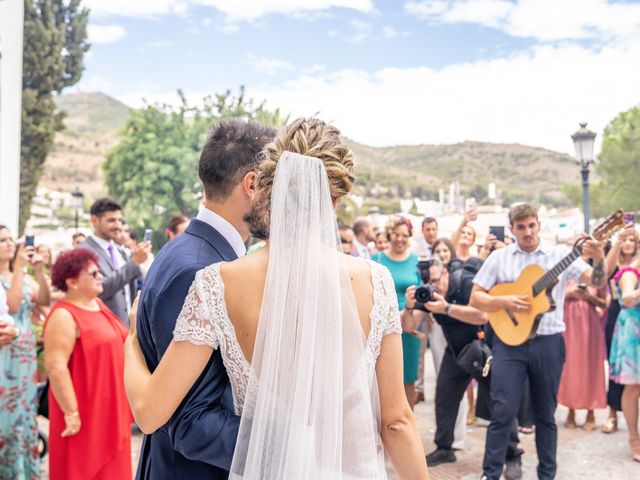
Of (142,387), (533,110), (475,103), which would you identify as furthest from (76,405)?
(475,103)

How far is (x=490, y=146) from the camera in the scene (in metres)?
84.0

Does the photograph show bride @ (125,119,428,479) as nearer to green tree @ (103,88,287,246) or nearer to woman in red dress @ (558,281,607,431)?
woman in red dress @ (558,281,607,431)

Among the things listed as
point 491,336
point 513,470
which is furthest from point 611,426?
point 513,470

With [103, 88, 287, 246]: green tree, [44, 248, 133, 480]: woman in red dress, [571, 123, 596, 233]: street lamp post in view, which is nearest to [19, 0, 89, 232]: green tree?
[103, 88, 287, 246]: green tree

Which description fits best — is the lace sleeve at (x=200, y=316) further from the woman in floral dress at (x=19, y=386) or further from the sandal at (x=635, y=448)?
the sandal at (x=635, y=448)

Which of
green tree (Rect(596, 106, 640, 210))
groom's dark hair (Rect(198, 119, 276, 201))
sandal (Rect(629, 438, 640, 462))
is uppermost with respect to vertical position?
green tree (Rect(596, 106, 640, 210))

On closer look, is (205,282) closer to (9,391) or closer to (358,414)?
(358,414)

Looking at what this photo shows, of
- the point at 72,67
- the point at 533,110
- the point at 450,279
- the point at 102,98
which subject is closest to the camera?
the point at 450,279

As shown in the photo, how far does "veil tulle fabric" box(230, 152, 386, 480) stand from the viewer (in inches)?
66.9

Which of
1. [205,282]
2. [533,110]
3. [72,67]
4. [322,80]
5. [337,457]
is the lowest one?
[337,457]

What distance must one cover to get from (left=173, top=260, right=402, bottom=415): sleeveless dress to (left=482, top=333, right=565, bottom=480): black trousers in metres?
3.25

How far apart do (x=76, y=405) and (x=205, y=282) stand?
8.35 ft

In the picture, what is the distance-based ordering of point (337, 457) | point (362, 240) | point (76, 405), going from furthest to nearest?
point (362, 240), point (76, 405), point (337, 457)

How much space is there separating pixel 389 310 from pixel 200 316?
0.52 meters
